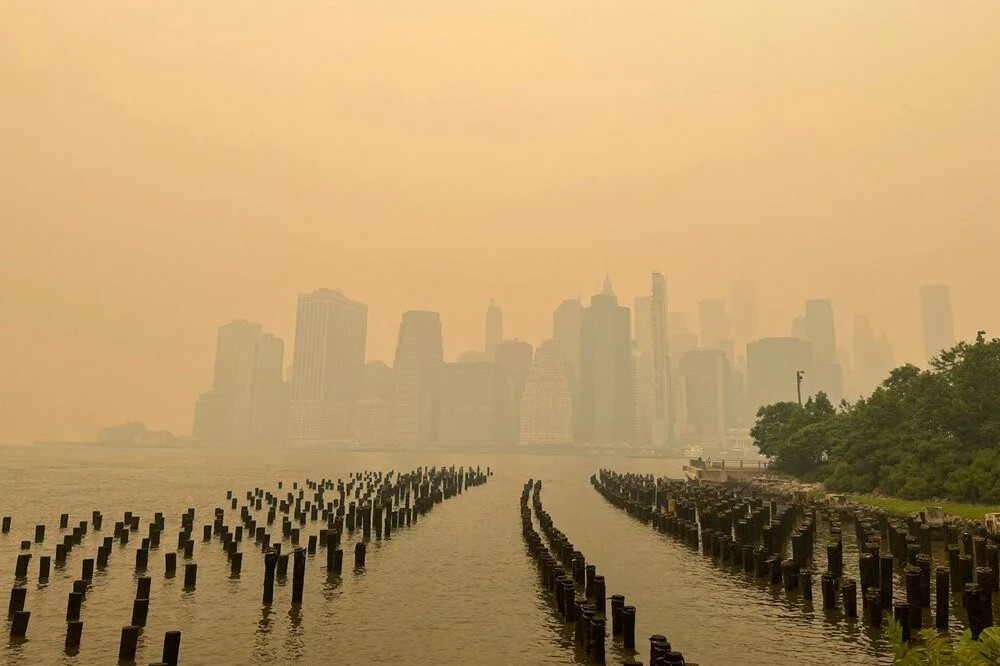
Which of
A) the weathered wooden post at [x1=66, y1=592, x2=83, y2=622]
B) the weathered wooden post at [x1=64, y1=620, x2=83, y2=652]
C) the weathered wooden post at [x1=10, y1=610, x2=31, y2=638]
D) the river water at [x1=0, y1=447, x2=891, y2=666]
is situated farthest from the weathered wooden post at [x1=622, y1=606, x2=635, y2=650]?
the weathered wooden post at [x1=10, y1=610, x2=31, y2=638]

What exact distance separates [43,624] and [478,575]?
17.6m

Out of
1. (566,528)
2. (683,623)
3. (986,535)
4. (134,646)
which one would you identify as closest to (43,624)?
(134,646)

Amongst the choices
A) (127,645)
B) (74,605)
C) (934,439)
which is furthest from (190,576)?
(934,439)

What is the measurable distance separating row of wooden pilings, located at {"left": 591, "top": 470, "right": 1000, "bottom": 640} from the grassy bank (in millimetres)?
1463

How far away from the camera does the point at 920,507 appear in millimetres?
46438

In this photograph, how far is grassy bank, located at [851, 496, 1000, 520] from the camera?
40.6 metres

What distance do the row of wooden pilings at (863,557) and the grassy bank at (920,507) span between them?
1463 millimetres

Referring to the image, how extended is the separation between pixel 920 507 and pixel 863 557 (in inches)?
978

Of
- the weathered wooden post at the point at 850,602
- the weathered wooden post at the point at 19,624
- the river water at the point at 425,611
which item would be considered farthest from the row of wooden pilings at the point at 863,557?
the weathered wooden post at the point at 19,624

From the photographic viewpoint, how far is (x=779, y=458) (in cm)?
9425

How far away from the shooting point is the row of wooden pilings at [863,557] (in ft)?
73.0

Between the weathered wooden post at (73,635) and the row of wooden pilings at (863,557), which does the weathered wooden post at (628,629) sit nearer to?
the row of wooden pilings at (863,557)

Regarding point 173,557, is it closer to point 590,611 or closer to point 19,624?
point 19,624

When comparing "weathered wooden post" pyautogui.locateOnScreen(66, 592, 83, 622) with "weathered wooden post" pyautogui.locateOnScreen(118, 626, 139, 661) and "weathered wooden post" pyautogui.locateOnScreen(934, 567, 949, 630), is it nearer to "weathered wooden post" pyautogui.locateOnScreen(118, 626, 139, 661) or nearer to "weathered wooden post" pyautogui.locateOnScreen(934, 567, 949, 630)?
"weathered wooden post" pyautogui.locateOnScreen(118, 626, 139, 661)
